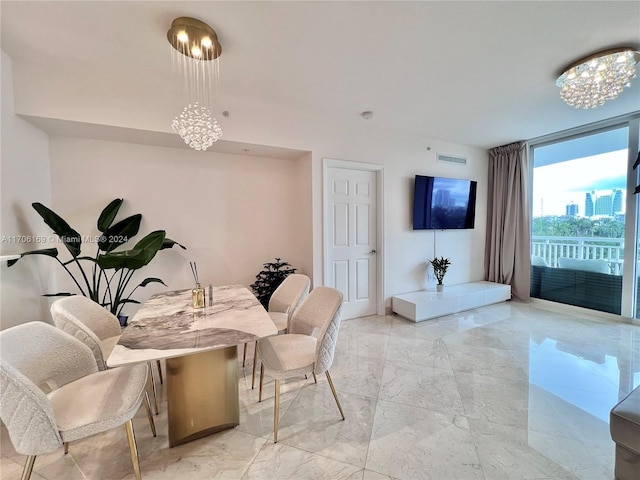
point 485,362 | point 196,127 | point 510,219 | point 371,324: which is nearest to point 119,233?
point 196,127

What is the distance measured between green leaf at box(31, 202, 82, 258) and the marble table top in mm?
981

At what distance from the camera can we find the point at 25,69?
7.06ft

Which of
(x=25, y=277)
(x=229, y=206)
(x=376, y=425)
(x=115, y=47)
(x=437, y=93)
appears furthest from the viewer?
(x=229, y=206)

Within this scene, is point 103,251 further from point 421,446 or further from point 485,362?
point 485,362

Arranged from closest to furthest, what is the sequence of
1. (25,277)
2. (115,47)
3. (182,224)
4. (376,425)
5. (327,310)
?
(376,425), (327,310), (115,47), (25,277), (182,224)

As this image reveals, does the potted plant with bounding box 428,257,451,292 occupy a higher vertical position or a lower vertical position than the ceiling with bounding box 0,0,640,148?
lower

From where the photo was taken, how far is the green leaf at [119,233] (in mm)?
2641

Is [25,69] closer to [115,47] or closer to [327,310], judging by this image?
[115,47]

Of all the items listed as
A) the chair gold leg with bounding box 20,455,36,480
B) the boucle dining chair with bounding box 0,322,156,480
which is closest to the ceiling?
the boucle dining chair with bounding box 0,322,156,480

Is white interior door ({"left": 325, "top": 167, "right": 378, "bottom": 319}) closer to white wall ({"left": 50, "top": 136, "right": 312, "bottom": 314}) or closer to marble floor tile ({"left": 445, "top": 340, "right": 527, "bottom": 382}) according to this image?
white wall ({"left": 50, "top": 136, "right": 312, "bottom": 314})

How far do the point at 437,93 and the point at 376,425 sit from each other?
3.17 metres

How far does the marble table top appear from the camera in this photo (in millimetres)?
1217

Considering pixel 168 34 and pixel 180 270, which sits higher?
pixel 168 34

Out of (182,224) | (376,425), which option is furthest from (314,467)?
(182,224)
